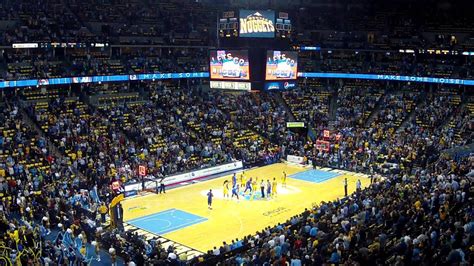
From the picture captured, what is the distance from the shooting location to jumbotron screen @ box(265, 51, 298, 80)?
1304 inches

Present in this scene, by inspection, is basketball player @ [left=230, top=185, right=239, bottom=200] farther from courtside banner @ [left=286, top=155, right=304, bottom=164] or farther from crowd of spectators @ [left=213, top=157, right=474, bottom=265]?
courtside banner @ [left=286, top=155, right=304, bottom=164]

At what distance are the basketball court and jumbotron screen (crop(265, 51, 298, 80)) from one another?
23.4 ft

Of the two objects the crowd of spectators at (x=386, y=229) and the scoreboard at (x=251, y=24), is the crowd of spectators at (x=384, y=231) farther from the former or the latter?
the scoreboard at (x=251, y=24)

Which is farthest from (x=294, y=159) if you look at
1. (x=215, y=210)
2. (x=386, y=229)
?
(x=386, y=229)

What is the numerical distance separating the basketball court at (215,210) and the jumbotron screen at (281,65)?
7.13m

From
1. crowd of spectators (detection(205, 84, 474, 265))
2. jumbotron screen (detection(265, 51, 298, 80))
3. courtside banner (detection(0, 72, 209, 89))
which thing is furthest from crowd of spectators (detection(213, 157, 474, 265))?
courtside banner (detection(0, 72, 209, 89))

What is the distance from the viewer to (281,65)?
111ft

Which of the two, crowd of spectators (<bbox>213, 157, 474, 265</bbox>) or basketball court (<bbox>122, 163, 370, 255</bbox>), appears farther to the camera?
basketball court (<bbox>122, 163, 370, 255</bbox>)

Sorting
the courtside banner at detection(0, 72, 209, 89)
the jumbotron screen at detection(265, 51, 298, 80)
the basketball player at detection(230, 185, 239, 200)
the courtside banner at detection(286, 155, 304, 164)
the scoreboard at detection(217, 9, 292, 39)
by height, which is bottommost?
the courtside banner at detection(286, 155, 304, 164)

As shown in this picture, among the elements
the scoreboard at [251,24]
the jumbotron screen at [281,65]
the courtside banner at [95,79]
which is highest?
the scoreboard at [251,24]

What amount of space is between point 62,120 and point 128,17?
633 inches

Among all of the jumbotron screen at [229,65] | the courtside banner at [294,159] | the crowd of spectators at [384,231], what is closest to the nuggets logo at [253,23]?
the jumbotron screen at [229,65]

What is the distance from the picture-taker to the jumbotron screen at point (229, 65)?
32.7 meters

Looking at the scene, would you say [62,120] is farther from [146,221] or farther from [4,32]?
[146,221]
